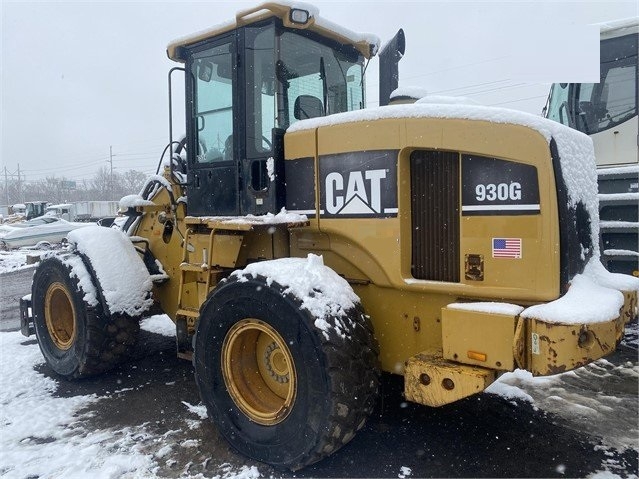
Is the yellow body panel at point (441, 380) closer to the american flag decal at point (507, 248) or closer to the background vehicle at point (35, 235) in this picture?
the american flag decal at point (507, 248)

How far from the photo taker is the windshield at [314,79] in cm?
392

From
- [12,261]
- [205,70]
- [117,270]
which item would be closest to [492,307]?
[205,70]

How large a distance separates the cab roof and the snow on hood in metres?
1.78

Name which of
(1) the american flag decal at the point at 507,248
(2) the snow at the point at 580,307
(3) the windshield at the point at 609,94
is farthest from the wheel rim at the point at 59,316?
(3) the windshield at the point at 609,94

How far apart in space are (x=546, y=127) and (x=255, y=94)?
6.92 ft

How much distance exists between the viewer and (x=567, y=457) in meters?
3.34

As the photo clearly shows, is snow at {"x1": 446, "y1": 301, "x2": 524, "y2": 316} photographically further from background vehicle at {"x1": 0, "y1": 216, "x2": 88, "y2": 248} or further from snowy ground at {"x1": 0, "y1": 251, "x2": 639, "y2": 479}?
background vehicle at {"x1": 0, "y1": 216, "x2": 88, "y2": 248}

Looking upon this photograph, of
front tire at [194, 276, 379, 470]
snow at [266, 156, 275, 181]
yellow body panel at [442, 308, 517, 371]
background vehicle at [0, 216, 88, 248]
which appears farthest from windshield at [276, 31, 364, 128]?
background vehicle at [0, 216, 88, 248]

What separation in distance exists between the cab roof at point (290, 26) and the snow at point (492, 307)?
2309 millimetres

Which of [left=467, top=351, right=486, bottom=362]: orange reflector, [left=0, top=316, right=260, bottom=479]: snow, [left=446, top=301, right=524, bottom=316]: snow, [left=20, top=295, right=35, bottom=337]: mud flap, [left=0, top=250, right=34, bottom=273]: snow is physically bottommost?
[left=0, top=316, right=260, bottom=479]: snow

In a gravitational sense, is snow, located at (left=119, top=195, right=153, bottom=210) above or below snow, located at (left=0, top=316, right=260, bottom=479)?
above

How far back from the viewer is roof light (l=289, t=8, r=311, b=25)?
3731 millimetres

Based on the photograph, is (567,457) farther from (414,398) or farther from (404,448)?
(414,398)

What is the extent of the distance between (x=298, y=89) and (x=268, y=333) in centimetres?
194
